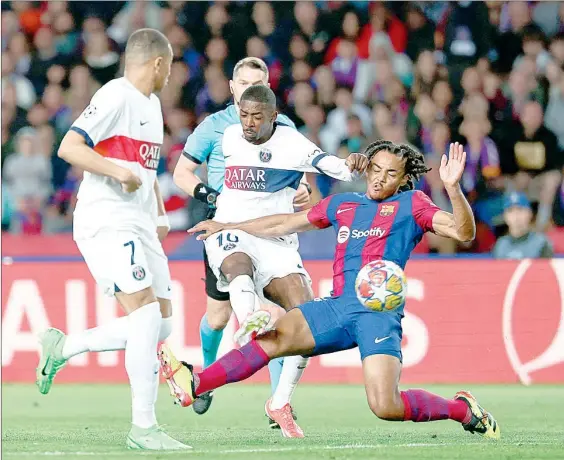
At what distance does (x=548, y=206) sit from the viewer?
13.7 meters

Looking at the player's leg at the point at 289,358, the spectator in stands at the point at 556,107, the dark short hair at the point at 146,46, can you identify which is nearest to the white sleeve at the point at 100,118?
the dark short hair at the point at 146,46

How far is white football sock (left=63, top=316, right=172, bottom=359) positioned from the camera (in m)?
7.41

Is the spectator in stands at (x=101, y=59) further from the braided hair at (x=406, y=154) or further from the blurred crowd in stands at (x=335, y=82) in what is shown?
the braided hair at (x=406, y=154)

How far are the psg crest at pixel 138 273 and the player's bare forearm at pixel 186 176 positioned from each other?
1.57 metres

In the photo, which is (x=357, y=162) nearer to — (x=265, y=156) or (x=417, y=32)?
(x=265, y=156)

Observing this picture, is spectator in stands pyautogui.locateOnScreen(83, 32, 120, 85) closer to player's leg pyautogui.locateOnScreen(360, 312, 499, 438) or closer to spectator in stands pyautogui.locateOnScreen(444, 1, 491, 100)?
spectator in stands pyautogui.locateOnScreen(444, 1, 491, 100)

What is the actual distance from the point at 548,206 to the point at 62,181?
19.1 feet

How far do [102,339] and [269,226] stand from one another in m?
1.34

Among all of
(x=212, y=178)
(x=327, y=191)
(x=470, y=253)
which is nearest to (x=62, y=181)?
(x=327, y=191)

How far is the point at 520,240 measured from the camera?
12734 mm

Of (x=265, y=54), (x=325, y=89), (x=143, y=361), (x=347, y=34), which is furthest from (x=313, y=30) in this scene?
(x=143, y=361)

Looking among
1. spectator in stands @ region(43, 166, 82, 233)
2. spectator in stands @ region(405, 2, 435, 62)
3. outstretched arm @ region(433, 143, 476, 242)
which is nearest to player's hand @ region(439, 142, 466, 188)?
outstretched arm @ region(433, 143, 476, 242)

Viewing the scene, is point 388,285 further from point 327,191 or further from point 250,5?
point 250,5

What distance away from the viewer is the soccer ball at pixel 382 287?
23.5 ft
